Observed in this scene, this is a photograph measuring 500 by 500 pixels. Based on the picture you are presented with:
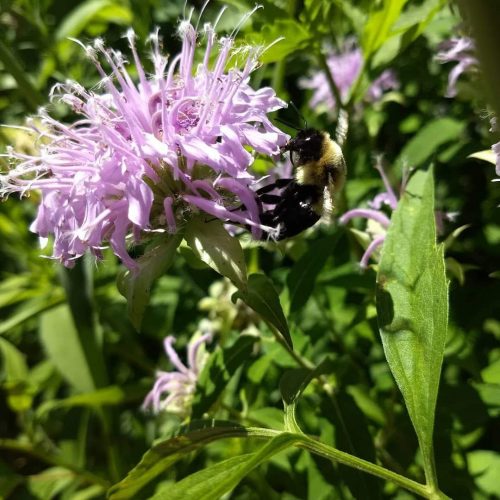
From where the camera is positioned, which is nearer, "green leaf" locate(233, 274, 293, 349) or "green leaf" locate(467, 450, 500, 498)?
"green leaf" locate(233, 274, 293, 349)

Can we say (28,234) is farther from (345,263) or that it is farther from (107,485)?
(345,263)

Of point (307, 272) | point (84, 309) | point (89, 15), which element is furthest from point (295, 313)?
point (89, 15)

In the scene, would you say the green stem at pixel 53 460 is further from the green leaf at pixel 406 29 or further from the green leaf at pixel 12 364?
the green leaf at pixel 406 29

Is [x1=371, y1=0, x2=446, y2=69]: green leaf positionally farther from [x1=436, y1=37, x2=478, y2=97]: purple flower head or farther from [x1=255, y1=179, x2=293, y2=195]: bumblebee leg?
[x1=255, y1=179, x2=293, y2=195]: bumblebee leg

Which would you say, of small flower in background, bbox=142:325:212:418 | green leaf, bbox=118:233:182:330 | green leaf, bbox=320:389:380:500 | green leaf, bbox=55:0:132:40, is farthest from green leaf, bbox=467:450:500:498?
green leaf, bbox=55:0:132:40

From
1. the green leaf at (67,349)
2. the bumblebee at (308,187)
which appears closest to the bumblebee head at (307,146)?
the bumblebee at (308,187)

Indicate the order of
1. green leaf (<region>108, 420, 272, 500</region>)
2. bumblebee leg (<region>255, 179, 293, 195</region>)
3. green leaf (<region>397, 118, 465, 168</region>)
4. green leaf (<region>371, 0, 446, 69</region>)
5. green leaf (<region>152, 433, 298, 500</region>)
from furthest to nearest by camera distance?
green leaf (<region>397, 118, 465, 168</region>) < green leaf (<region>371, 0, 446, 69</region>) < bumblebee leg (<region>255, 179, 293, 195</region>) < green leaf (<region>108, 420, 272, 500</region>) < green leaf (<region>152, 433, 298, 500</region>)

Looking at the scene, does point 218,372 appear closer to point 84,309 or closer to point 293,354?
point 293,354
